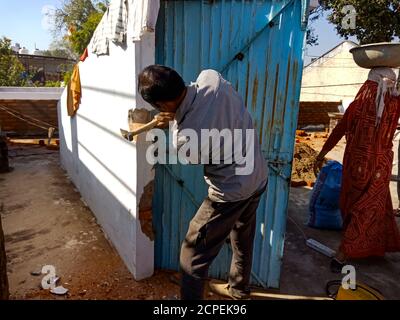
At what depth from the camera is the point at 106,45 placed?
3.39m

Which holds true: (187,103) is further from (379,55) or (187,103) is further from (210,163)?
(379,55)

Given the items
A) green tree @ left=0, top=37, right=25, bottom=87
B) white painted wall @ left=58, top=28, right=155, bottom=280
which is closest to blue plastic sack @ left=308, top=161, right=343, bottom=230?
white painted wall @ left=58, top=28, right=155, bottom=280

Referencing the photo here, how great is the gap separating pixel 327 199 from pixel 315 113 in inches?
434

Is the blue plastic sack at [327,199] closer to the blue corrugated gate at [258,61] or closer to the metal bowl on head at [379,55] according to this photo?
the metal bowl on head at [379,55]

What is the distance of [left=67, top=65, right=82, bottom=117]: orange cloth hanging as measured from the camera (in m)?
5.08

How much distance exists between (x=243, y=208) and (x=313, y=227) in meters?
2.45

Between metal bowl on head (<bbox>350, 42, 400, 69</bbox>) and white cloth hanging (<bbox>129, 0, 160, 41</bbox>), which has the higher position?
white cloth hanging (<bbox>129, 0, 160, 41</bbox>)

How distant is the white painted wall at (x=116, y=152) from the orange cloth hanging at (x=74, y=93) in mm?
217

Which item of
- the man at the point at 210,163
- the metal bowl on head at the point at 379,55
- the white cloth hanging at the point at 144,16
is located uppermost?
the white cloth hanging at the point at 144,16

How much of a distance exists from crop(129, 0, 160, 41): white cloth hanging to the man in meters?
0.63

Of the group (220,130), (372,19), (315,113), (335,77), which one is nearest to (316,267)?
(220,130)

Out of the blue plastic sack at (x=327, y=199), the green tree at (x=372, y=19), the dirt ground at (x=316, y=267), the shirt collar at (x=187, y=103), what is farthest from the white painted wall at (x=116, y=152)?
the green tree at (x=372, y=19)

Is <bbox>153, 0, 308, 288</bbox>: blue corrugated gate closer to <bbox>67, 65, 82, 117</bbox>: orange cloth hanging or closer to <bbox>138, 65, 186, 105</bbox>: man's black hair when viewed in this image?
<bbox>138, 65, 186, 105</bbox>: man's black hair

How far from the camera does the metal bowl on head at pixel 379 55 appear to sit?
289cm
